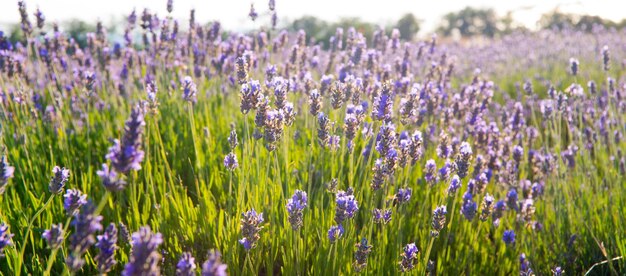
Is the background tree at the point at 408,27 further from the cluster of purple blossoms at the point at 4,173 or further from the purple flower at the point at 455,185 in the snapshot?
the cluster of purple blossoms at the point at 4,173

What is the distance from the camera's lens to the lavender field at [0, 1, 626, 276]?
6.00 feet

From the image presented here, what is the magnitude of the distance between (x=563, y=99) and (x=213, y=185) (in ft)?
6.45

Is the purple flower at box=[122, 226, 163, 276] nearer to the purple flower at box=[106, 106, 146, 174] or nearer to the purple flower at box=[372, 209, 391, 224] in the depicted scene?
the purple flower at box=[106, 106, 146, 174]

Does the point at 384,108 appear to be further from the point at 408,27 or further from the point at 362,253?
the point at 408,27

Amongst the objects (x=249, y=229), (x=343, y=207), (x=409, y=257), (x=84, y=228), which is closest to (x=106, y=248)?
(x=84, y=228)

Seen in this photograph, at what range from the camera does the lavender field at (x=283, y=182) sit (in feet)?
6.00

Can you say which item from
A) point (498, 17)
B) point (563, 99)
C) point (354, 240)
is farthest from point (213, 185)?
point (498, 17)

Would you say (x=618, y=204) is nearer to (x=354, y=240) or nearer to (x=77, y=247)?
(x=354, y=240)

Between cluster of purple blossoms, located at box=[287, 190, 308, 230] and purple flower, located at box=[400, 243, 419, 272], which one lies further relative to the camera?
purple flower, located at box=[400, 243, 419, 272]

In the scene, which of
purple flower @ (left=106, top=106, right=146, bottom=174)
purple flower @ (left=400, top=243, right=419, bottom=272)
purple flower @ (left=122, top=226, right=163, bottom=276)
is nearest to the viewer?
purple flower @ (left=122, top=226, right=163, bottom=276)

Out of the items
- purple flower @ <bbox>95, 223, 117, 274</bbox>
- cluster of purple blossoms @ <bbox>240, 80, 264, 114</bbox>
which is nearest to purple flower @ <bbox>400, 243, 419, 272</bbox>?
cluster of purple blossoms @ <bbox>240, 80, 264, 114</bbox>

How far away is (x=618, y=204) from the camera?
273 cm

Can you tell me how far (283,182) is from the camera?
2.61 m

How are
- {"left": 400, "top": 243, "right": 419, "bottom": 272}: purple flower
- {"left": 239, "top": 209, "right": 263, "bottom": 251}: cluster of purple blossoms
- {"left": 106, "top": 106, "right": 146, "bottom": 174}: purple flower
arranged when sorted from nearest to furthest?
{"left": 106, "top": 106, "right": 146, "bottom": 174}: purple flower → {"left": 239, "top": 209, "right": 263, "bottom": 251}: cluster of purple blossoms → {"left": 400, "top": 243, "right": 419, "bottom": 272}: purple flower
